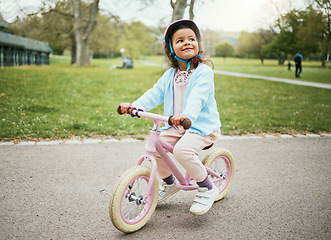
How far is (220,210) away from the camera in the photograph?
3096 mm

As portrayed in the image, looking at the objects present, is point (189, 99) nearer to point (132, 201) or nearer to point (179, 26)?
point (179, 26)

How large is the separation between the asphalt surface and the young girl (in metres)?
0.38

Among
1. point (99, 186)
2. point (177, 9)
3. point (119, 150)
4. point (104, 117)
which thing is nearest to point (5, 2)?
point (177, 9)

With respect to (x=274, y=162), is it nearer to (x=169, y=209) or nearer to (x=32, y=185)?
(x=169, y=209)

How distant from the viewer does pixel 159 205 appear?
3.16 metres

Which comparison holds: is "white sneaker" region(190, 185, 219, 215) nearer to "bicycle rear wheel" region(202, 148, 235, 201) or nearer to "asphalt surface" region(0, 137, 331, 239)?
"asphalt surface" region(0, 137, 331, 239)

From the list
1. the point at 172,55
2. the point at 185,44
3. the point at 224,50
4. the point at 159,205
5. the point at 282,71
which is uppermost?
the point at 224,50

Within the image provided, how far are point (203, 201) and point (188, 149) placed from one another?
0.61 meters

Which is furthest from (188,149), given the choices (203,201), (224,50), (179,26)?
(224,50)

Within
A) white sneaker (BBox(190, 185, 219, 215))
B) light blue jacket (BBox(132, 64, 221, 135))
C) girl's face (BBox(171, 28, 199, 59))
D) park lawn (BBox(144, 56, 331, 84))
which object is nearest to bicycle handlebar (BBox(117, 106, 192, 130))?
light blue jacket (BBox(132, 64, 221, 135))

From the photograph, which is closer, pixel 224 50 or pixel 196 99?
pixel 196 99

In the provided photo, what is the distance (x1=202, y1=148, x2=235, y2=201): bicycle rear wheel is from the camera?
3186 mm

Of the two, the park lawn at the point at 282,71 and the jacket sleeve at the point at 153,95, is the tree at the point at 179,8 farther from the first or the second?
the jacket sleeve at the point at 153,95

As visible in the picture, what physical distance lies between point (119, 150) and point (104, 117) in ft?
7.83
